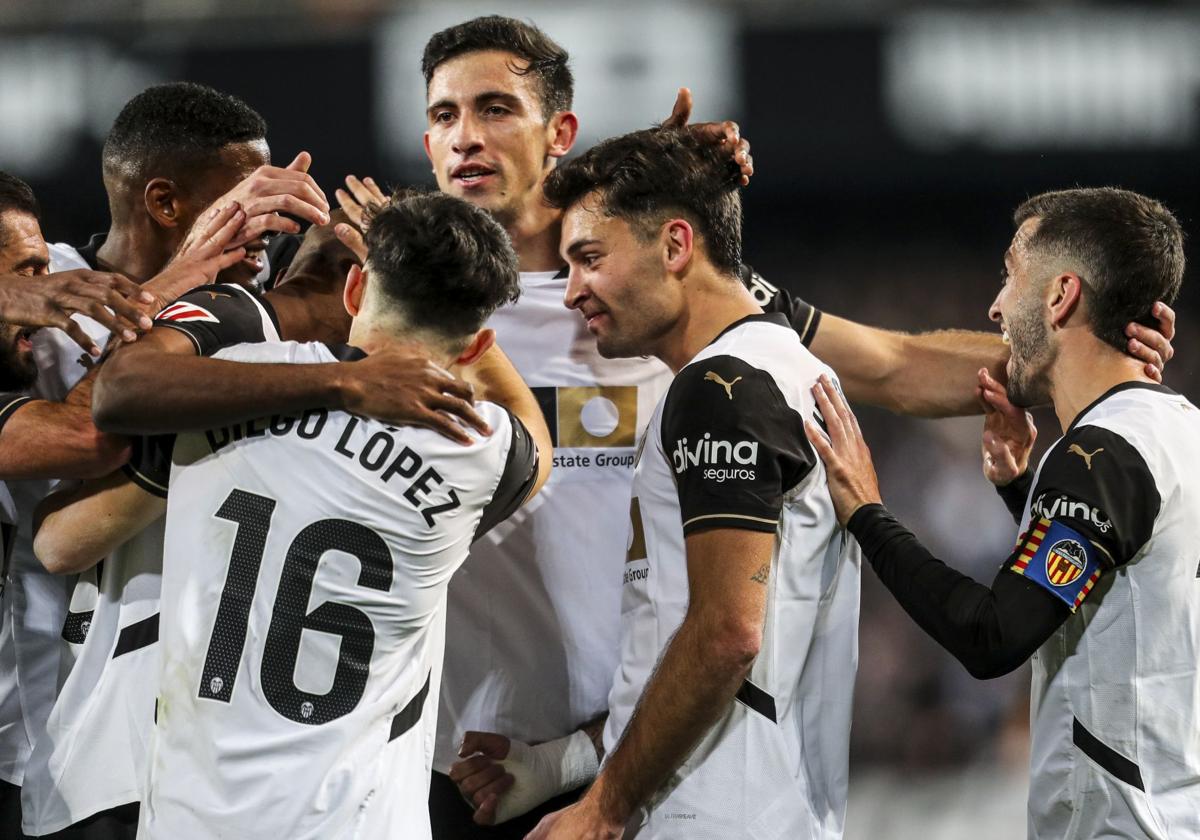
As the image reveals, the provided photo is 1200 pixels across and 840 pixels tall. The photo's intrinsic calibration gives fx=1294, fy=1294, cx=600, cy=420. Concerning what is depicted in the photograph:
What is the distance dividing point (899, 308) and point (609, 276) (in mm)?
4791

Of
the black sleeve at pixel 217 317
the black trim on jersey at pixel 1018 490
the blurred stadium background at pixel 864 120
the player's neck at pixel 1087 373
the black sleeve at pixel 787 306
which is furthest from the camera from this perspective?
the blurred stadium background at pixel 864 120

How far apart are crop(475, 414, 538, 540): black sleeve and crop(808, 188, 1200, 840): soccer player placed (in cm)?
53

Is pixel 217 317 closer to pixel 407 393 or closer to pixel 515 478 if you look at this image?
pixel 407 393

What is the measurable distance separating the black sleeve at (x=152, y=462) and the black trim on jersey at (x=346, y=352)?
12.5 inches

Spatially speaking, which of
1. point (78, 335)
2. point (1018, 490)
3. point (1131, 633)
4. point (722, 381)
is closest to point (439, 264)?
point (722, 381)

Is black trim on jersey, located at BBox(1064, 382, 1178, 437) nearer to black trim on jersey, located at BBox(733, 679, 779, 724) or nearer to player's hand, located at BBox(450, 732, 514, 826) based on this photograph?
black trim on jersey, located at BBox(733, 679, 779, 724)

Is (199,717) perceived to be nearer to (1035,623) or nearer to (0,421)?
(0,421)

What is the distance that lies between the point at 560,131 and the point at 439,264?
1.34 m

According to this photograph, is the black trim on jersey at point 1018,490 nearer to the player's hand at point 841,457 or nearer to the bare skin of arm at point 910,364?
the bare skin of arm at point 910,364

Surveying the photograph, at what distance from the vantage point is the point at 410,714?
224cm

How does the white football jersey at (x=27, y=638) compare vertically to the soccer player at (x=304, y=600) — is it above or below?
below

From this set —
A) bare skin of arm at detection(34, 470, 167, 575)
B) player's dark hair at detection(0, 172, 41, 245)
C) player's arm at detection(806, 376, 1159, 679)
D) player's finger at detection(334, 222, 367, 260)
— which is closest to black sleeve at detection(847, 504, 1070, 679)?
player's arm at detection(806, 376, 1159, 679)

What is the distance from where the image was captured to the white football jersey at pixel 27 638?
8.93ft

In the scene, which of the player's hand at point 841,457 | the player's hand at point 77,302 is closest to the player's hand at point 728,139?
the player's hand at point 841,457
